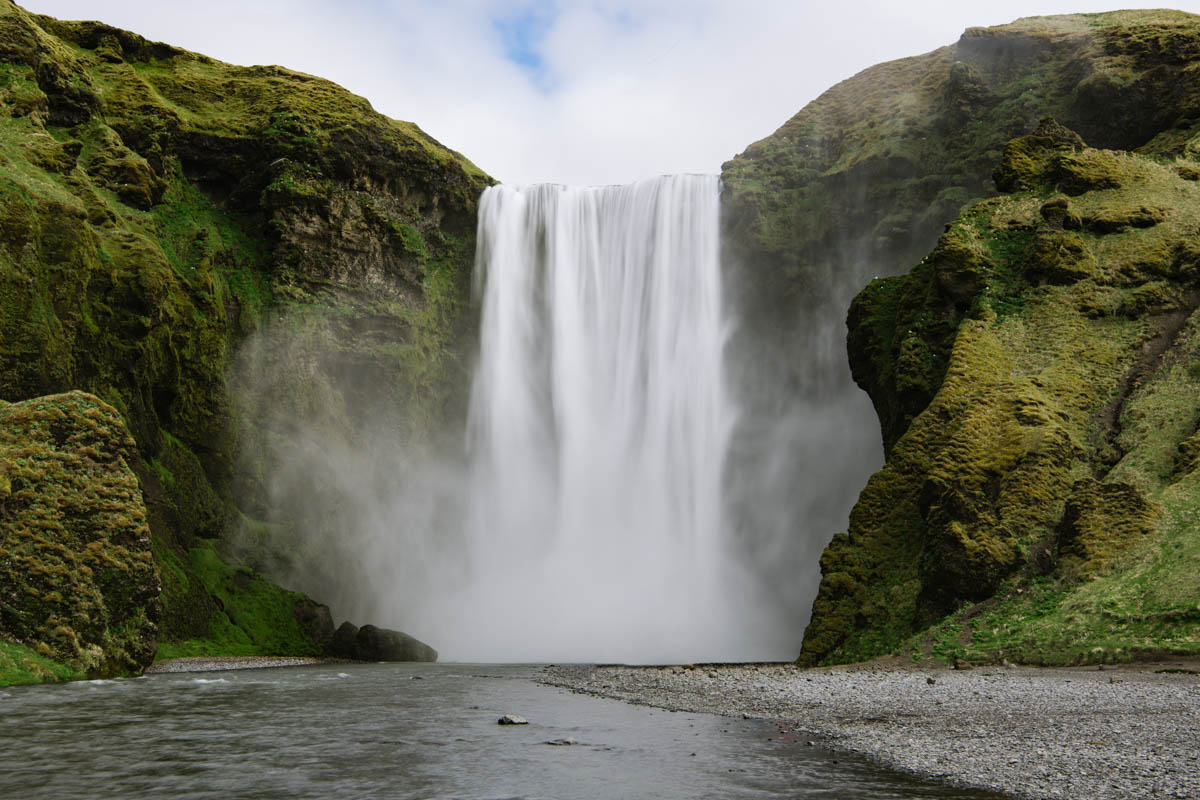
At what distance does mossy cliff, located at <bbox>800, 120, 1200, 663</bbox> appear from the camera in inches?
816

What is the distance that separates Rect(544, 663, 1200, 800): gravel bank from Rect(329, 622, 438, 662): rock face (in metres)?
19.4

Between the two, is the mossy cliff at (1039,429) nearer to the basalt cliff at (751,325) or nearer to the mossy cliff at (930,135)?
the basalt cliff at (751,325)

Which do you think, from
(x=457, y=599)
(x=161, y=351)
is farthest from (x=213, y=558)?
(x=457, y=599)

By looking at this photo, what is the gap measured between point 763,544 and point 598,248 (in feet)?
75.2

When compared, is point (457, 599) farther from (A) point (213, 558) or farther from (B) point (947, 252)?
(B) point (947, 252)

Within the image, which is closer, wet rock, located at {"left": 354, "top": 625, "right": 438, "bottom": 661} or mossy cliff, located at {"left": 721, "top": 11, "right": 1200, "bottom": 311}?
wet rock, located at {"left": 354, "top": 625, "right": 438, "bottom": 661}

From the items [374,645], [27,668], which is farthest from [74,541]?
[374,645]

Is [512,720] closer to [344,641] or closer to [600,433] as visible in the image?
[344,641]

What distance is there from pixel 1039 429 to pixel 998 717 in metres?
15.6

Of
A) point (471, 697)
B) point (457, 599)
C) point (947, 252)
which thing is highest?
point (947, 252)

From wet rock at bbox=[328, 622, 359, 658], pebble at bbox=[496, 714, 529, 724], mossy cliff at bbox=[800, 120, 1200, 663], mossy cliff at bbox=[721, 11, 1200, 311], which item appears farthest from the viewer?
mossy cliff at bbox=[721, 11, 1200, 311]

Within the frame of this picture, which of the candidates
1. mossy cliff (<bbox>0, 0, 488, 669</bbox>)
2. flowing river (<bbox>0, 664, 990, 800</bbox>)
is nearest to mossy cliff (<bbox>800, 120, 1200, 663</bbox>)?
flowing river (<bbox>0, 664, 990, 800</bbox>)

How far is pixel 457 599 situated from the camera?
53719 millimetres

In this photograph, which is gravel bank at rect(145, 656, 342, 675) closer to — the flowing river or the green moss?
the green moss
